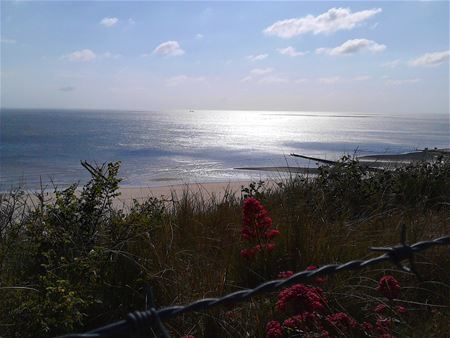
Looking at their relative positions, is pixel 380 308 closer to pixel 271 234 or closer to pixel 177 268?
pixel 271 234

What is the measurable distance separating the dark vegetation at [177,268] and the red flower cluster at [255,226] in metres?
0.15

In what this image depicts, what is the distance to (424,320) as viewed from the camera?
117 inches

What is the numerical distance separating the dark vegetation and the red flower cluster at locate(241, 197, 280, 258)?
15 centimetres

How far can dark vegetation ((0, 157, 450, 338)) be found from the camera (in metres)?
2.94

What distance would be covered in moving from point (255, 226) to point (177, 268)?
2.33 feet

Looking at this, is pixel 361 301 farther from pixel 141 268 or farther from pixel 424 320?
pixel 141 268

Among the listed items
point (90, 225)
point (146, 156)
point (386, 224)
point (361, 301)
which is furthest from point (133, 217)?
point (146, 156)

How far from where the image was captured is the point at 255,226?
11.9 feet

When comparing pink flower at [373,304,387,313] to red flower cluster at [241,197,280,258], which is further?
red flower cluster at [241,197,280,258]

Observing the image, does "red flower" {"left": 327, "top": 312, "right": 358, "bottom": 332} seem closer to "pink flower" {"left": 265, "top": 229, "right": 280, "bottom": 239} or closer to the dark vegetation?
the dark vegetation

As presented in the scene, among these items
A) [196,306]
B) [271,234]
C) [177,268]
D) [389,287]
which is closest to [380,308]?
[389,287]

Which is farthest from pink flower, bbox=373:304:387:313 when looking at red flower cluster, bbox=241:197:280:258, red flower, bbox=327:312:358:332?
red flower cluster, bbox=241:197:280:258

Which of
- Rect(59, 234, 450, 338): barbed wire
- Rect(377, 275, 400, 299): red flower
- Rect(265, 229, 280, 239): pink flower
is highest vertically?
Rect(59, 234, 450, 338): barbed wire

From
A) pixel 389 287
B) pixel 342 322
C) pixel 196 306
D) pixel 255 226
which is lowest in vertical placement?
pixel 342 322
